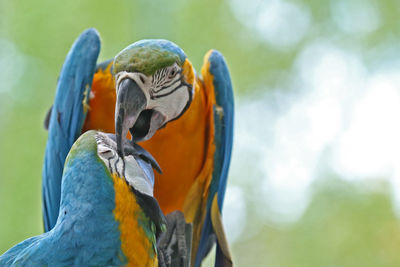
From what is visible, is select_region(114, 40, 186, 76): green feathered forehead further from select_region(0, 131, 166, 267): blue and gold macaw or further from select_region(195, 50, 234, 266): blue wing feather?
select_region(195, 50, 234, 266): blue wing feather

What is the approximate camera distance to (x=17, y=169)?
4.06 m

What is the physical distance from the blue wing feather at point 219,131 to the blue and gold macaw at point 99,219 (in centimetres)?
85

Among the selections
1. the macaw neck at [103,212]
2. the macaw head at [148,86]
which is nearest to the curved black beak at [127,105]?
the macaw head at [148,86]

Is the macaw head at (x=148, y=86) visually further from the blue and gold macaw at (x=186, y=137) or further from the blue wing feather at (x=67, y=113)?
the blue wing feather at (x=67, y=113)

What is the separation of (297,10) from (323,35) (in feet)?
1.18

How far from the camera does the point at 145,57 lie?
132cm

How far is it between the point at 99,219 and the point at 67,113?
92cm

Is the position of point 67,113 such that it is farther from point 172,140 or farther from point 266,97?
point 266,97

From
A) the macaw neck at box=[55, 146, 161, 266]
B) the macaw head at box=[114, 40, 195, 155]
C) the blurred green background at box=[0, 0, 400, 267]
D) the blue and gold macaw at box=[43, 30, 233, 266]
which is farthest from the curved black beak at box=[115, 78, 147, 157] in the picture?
the blurred green background at box=[0, 0, 400, 267]

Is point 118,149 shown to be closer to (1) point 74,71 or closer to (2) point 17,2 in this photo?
(1) point 74,71

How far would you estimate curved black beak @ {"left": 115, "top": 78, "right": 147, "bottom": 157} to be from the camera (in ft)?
3.77

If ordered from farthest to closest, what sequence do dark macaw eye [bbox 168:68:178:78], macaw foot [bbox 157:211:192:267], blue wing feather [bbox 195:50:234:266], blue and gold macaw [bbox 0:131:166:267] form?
blue wing feather [bbox 195:50:234:266] → macaw foot [bbox 157:211:192:267] → dark macaw eye [bbox 168:68:178:78] → blue and gold macaw [bbox 0:131:166:267]

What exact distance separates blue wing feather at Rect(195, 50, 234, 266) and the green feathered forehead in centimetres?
52

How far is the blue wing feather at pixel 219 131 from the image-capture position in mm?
1925
